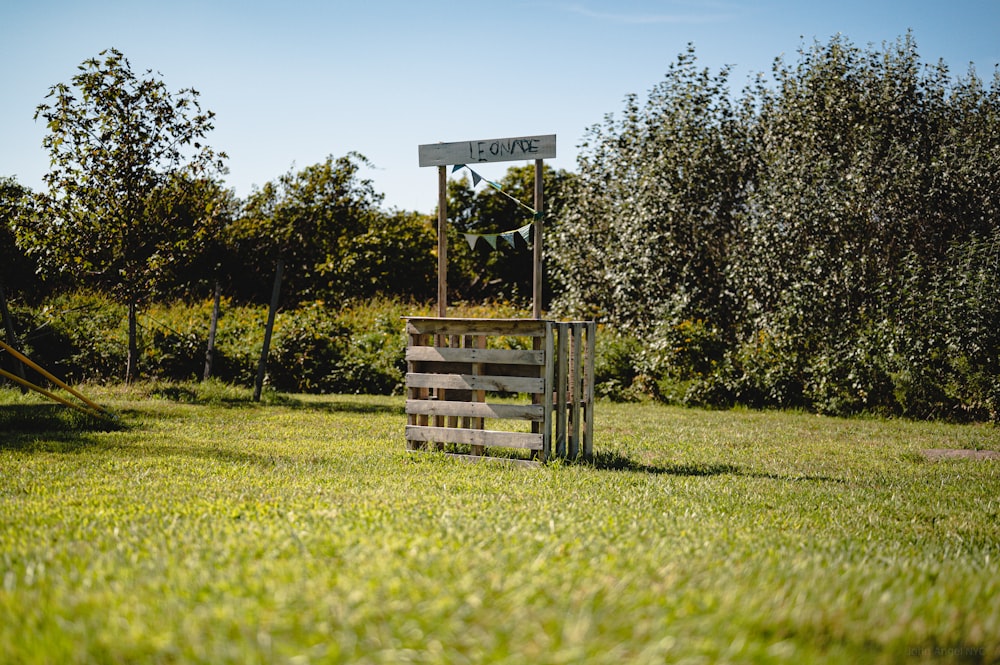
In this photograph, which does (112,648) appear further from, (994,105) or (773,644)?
(994,105)

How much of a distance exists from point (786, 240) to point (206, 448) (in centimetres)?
982

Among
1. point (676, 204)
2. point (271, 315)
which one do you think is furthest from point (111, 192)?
point (676, 204)

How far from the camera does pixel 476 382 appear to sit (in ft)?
25.7

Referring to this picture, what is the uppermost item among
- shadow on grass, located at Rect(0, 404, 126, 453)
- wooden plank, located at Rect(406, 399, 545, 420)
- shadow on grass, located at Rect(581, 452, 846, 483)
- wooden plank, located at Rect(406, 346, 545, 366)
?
wooden plank, located at Rect(406, 346, 545, 366)

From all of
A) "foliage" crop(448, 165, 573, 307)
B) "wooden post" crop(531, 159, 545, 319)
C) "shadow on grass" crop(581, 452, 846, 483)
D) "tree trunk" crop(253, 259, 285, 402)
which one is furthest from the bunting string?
"foliage" crop(448, 165, 573, 307)

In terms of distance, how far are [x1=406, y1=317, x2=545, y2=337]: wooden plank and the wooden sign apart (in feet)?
4.96

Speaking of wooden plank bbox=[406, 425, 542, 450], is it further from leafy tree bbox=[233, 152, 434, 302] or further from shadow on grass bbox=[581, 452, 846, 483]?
leafy tree bbox=[233, 152, 434, 302]

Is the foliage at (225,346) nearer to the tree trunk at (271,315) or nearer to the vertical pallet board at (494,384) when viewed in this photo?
the tree trunk at (271,315)

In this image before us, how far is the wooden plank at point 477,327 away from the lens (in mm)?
7500

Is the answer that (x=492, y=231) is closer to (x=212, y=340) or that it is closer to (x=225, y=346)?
(x=225, y=346)

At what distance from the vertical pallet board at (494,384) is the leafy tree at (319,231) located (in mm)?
5515

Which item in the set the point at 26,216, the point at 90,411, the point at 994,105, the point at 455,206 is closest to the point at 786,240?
the point at 994,105

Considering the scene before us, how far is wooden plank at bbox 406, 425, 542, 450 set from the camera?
7559 mm

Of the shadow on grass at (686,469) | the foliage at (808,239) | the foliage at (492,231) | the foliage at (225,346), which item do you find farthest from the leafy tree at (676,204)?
the foliage at (492,231)
